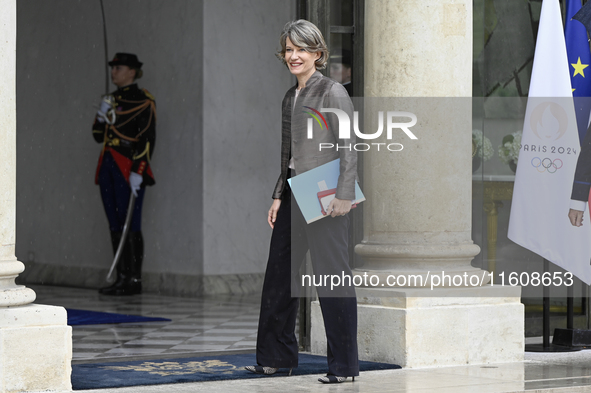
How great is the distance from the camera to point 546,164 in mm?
6426

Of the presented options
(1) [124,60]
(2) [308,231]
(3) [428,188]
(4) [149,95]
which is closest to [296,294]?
(2) [308,231]

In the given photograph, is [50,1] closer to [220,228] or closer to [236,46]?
[236,46]

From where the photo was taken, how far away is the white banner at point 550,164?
6.41 m

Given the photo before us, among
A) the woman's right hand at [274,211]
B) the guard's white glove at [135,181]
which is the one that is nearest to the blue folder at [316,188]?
the woman's right hand at [274,211]

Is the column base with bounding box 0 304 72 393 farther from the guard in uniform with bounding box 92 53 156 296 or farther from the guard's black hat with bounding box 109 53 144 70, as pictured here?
the guard's black hat with bounding box 109 53 144 70

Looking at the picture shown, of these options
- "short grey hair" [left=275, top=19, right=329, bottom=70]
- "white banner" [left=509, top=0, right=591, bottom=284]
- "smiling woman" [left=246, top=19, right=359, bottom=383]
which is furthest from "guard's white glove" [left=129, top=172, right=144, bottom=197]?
"short grey hair" [left=275, top=19, right=329, bottom=70]

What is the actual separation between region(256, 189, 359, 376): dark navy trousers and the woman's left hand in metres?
0.08

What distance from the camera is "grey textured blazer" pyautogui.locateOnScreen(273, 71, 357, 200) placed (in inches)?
193

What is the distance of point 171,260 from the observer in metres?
10.8

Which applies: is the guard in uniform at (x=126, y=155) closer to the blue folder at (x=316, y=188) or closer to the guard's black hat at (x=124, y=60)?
the guard's black hat at (x=124, y=60)

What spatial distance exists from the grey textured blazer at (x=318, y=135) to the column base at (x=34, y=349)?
1266mm

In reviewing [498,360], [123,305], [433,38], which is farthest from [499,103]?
[123,305]

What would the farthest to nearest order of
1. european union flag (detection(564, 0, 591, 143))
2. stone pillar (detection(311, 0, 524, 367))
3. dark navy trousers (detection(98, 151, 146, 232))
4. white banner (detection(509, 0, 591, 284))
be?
dark navy trousers (detection(98, 151, 146, 232)) → european union flag (detection(564, 0, 591, 143)) → white banner (detection(509, 0, 591, 284)) → stone pillar (detection(311, 0, 524, 367))

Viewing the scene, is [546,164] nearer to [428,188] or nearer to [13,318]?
[428,188]
